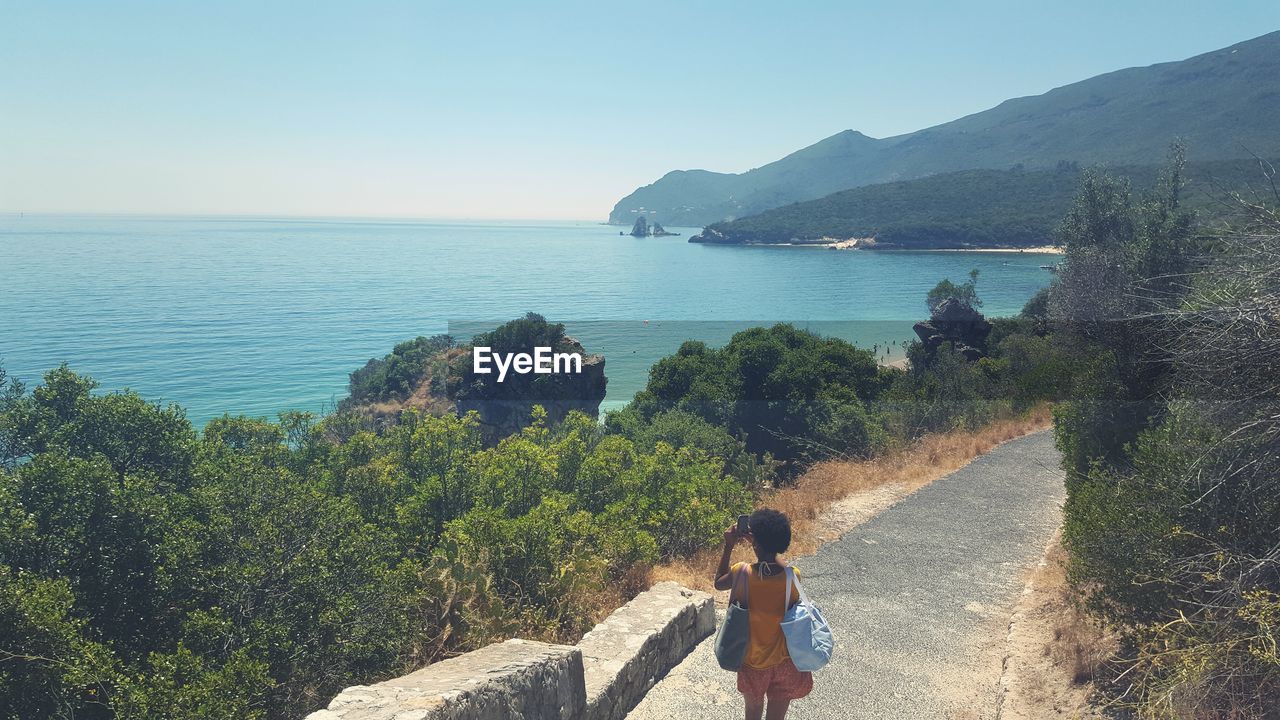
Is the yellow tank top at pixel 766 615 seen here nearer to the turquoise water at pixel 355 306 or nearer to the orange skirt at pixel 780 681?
the orange skirt at pixel 780 681

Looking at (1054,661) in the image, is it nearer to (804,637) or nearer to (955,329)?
(804,637)

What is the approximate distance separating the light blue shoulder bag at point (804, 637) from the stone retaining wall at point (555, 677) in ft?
4.67

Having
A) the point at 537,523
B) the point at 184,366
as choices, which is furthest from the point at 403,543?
the point at 184,366

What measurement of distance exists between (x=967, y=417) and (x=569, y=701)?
16987mm

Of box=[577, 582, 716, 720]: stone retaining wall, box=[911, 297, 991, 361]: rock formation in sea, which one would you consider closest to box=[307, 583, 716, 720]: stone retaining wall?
box=[577, 582, 716, 720]: stone retaining wall

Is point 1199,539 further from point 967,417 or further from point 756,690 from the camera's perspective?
point 967,417

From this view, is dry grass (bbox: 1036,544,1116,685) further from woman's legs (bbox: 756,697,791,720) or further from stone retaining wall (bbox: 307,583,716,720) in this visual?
woman's legs (bbox: 756,697,791,720)

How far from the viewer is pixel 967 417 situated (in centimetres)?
1892

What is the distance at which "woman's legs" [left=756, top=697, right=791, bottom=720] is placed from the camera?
3.91 m

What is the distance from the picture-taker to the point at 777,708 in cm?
394

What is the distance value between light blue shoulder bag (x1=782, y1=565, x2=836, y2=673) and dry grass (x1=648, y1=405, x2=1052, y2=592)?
4.13m

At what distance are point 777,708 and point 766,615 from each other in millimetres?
559

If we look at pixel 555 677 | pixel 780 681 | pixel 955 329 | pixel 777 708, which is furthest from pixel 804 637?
pixel 955 329

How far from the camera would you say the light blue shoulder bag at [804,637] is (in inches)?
147
